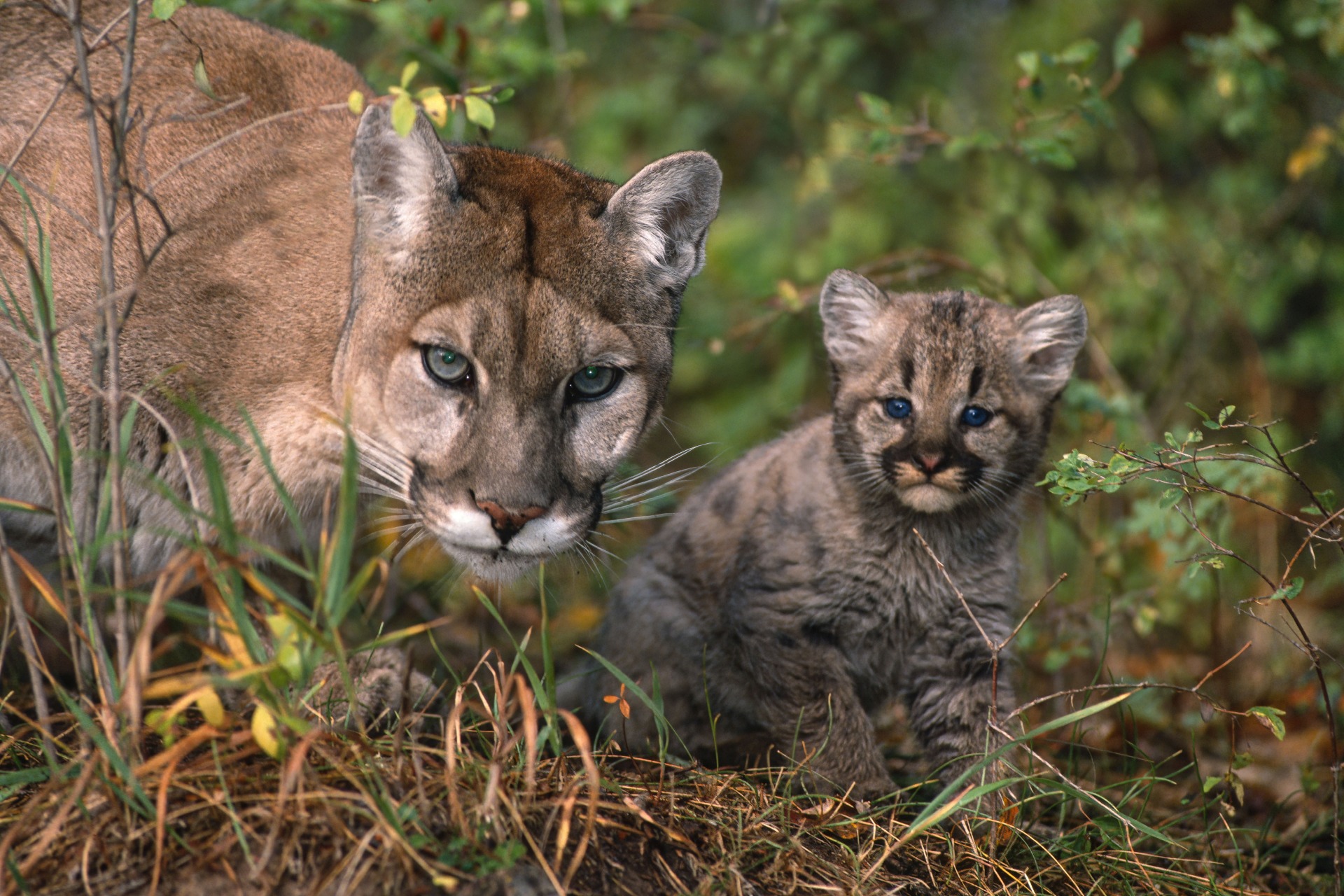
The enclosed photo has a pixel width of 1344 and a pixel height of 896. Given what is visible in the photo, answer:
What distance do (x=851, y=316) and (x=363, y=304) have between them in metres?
1.95

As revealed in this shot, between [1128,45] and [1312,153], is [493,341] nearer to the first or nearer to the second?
[1128,45]

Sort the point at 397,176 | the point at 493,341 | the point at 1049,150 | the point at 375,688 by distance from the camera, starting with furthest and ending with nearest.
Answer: the point at 1049,150, the point at 375,688, the point at 397,176, the point at 493,341

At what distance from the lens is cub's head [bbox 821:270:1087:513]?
4453mm

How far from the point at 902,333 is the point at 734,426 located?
357cm

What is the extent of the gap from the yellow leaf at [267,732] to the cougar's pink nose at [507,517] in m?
1.01

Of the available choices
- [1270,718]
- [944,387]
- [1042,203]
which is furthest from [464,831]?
[1042,203]

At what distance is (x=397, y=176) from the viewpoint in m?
4.01

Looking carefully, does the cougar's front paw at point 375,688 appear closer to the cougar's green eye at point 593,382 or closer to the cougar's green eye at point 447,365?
the cougar's green eye at point 447,365

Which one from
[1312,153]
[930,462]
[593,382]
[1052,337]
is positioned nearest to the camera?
[593,382]

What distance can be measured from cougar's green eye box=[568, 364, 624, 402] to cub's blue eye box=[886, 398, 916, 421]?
42.7 inches

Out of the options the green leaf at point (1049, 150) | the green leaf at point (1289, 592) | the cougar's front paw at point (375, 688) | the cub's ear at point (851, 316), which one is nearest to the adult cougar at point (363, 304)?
the cougar's front paw at point (375, 688)

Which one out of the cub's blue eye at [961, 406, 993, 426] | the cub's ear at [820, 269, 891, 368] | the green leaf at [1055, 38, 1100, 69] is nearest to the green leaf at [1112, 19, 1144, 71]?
the green leaf at [1055, 38, 1100, 69]

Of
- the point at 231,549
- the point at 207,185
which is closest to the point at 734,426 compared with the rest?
the point at 207,185

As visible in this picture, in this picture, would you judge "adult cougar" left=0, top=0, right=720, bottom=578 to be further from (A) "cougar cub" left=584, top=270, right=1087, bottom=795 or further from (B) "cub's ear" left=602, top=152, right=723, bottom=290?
(A) "cougar cub" left=584, top=270, right=1087, bottom=795
